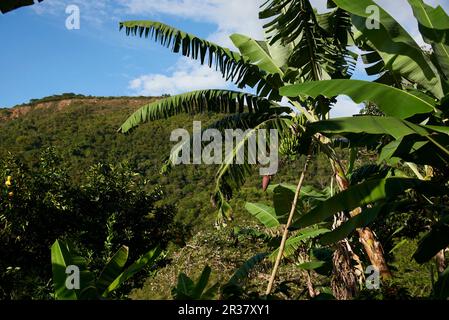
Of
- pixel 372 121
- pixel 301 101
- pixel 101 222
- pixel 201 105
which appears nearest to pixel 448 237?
pixel 372 121

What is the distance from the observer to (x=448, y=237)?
3557 mm

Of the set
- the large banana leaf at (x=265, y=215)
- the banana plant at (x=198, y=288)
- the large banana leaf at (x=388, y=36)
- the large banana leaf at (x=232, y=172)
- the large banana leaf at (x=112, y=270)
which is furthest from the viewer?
the large banana leaf at (x=265, y=215)

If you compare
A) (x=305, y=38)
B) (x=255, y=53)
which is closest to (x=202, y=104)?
(x=255, y=53)

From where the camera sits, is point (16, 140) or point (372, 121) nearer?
point (372, 121)

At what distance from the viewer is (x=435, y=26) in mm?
3953

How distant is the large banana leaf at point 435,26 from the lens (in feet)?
13.0

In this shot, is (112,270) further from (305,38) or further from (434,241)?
(305,38)

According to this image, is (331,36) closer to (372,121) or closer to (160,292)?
(372,121)

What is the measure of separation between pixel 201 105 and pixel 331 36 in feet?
6.59

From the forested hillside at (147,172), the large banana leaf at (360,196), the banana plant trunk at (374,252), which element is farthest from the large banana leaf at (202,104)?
the large banana leaf at (360,196)

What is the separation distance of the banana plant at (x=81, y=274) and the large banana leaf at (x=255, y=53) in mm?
3849

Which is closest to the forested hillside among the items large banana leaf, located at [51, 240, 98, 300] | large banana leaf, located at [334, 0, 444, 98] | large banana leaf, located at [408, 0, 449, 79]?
large banana leaf, located at [51, 240, 98, 300]

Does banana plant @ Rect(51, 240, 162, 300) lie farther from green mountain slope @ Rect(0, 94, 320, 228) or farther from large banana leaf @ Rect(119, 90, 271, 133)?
green mountain slope @ Rect(0, 94, 320, 228)

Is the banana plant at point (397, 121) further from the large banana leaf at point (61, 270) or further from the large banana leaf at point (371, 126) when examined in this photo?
the large banana leaf at point (61, 270)
